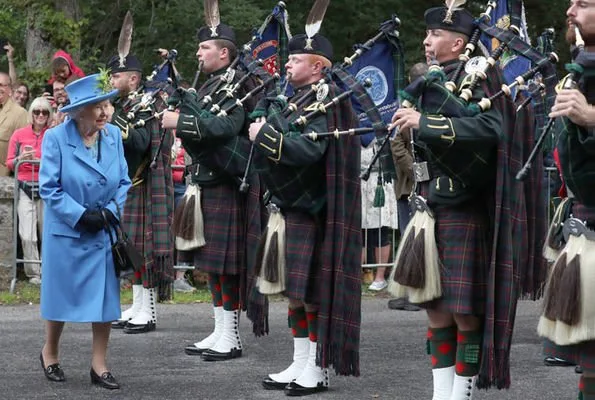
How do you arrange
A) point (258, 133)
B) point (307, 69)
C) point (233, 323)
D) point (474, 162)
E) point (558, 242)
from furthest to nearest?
point (233, 323) < point (307, 69) < point (258, 133) < point (474, 162) < point (558, 242)

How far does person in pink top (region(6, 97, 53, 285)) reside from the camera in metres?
11.0

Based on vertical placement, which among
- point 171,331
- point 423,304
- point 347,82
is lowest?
point 171,331

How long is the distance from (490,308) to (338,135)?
56.1 inches

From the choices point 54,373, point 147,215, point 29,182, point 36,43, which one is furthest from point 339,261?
point 36,43

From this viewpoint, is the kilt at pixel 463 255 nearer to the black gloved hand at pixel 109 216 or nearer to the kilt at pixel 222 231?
the black gloved hand at pixel 109 216

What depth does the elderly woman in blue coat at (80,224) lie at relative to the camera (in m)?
6.86

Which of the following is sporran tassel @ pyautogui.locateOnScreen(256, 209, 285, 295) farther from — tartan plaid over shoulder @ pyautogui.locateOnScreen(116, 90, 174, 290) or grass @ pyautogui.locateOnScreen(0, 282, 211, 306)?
grass @ pyautogui.locateOnScreen(0, 282, 211, 306)

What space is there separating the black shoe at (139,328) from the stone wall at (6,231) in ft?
7.72

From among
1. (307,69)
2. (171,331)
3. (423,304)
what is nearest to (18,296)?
(171,331)

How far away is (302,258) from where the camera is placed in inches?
267

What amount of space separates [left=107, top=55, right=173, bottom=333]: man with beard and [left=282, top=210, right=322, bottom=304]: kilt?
2.39 m

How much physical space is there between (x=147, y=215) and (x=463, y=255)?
3.84 metres

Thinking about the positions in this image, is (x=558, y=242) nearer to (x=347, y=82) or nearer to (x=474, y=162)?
(x=474, y=162)

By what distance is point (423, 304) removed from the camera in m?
5.81
